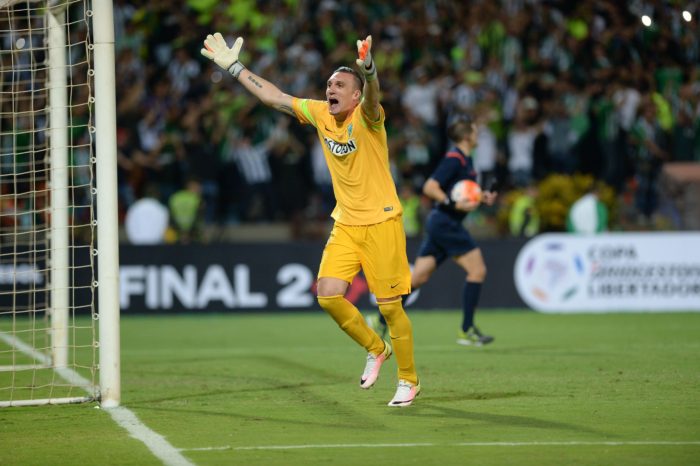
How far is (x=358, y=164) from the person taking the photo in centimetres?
840

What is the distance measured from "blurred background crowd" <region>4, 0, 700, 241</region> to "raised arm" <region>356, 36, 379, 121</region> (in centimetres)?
1217

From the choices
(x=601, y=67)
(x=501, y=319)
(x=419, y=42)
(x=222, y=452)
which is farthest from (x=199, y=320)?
(x=222, y=452)

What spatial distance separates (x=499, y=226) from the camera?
822 inches

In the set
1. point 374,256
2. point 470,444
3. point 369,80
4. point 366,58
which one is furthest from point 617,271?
point 470,444

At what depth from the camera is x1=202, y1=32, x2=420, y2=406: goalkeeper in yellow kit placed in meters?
8.34

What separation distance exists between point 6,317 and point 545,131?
1001cm

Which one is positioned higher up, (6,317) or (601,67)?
Result: (601,67)

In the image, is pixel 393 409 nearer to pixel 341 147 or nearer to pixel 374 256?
pixel 374 256

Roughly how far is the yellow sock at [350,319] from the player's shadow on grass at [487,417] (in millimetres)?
577

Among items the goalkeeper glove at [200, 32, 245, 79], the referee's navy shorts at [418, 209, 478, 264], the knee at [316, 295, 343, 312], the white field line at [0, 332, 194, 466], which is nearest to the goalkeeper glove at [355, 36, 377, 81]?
the goalkeeper glove at [200, 32, 245, 79]

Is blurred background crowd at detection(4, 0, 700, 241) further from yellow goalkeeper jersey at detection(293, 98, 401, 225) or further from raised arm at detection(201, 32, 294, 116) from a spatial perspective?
yellow goalkeeper jersey at detection(293, 98, 401, 225)

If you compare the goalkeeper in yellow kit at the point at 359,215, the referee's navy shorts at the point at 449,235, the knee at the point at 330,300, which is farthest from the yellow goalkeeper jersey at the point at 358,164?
the referee's navy shorts at the point at 449,235

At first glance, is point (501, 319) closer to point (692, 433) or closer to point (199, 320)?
point (199, 320)

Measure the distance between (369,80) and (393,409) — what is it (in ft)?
7.73
